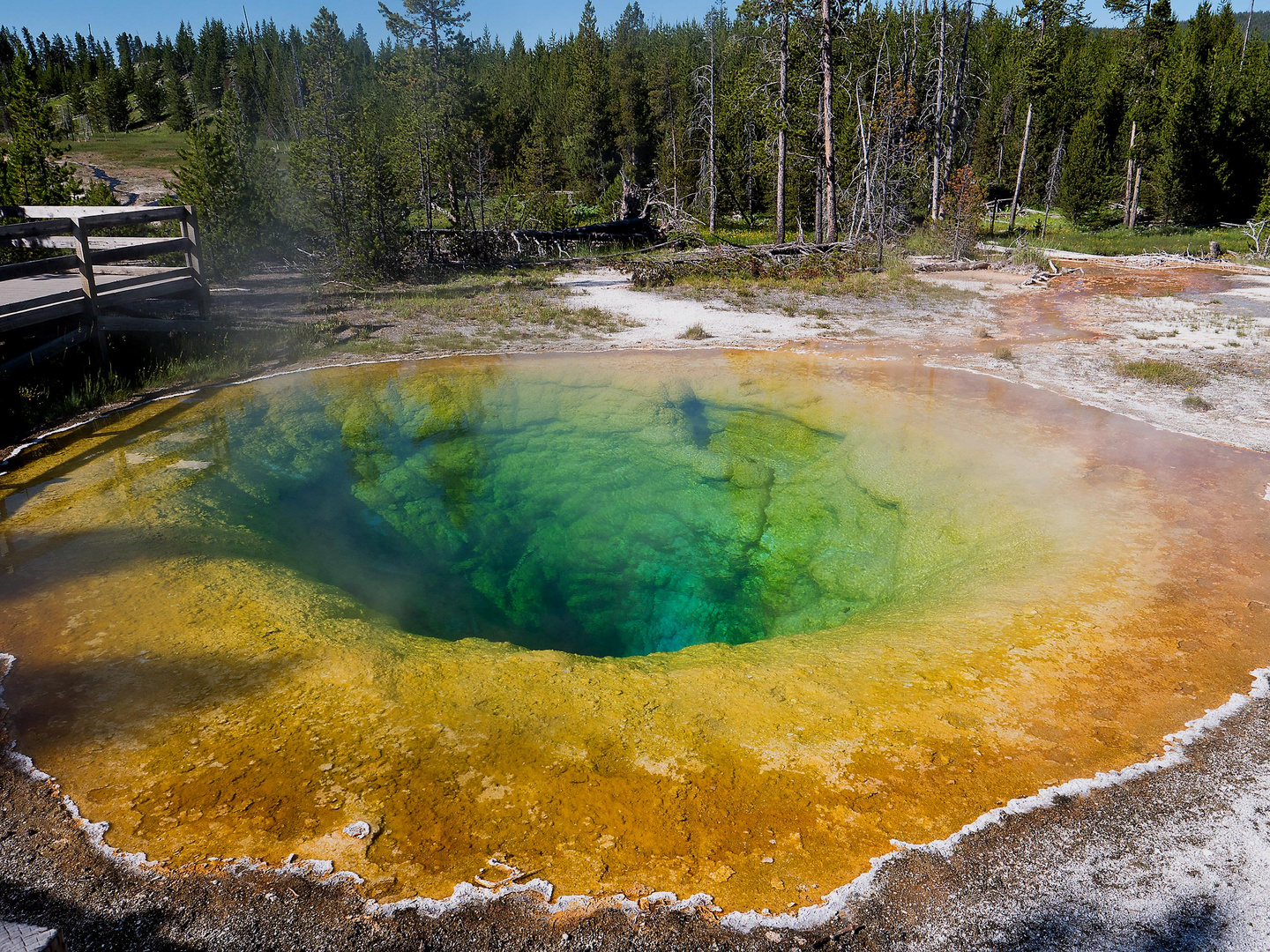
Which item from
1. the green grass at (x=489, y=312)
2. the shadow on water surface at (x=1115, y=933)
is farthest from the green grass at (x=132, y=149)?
the shadow on water surface at (x=1115, y=933)

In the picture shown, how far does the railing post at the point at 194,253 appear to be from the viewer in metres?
10.6

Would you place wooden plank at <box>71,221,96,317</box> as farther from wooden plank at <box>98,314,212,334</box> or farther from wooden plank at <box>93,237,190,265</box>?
wooden plank at <box>93,237,190,265</box>

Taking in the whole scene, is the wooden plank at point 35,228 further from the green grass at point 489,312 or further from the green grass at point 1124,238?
the green grass at point 1124,238

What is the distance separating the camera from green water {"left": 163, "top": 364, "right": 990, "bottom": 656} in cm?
571

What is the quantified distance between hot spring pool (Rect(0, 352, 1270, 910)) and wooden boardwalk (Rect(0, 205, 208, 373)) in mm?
1591

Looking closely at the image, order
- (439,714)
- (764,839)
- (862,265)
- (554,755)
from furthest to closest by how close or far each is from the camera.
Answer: (862,265) → (439,714) → (554,755) → (764,839)

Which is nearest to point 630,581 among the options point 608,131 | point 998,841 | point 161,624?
point 161,624

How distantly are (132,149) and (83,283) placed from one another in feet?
144

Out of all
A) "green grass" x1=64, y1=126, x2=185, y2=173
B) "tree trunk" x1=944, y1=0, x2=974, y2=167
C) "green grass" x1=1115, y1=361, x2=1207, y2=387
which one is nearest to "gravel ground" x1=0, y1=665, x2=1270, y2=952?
"green grass" x1=1115, y1=361, x2=1207, y2=387

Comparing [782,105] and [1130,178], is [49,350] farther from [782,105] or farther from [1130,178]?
[1130,178]

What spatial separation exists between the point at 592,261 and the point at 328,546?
49.6 ft

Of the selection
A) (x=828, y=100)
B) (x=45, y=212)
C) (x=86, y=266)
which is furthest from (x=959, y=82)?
(x=86, y=266)

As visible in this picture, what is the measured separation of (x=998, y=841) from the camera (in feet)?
9.82

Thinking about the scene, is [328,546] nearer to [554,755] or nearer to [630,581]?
[630,581]
